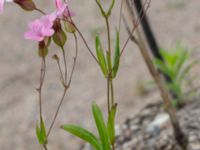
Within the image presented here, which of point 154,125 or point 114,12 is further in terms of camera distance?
point 114,12

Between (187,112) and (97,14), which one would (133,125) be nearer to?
(187,112)

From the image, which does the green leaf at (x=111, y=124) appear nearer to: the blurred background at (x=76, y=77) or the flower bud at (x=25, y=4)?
the flower bud at (x=25, y=4)

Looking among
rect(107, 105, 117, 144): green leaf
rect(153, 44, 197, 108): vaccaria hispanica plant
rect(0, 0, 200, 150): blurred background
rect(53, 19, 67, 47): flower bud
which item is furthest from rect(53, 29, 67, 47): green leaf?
rect(0, 0, 200, 150): blurred background

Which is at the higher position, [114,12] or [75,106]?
[114,12]

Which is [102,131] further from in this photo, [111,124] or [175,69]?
[175,69]

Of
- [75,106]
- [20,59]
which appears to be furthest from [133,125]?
[20,59]
